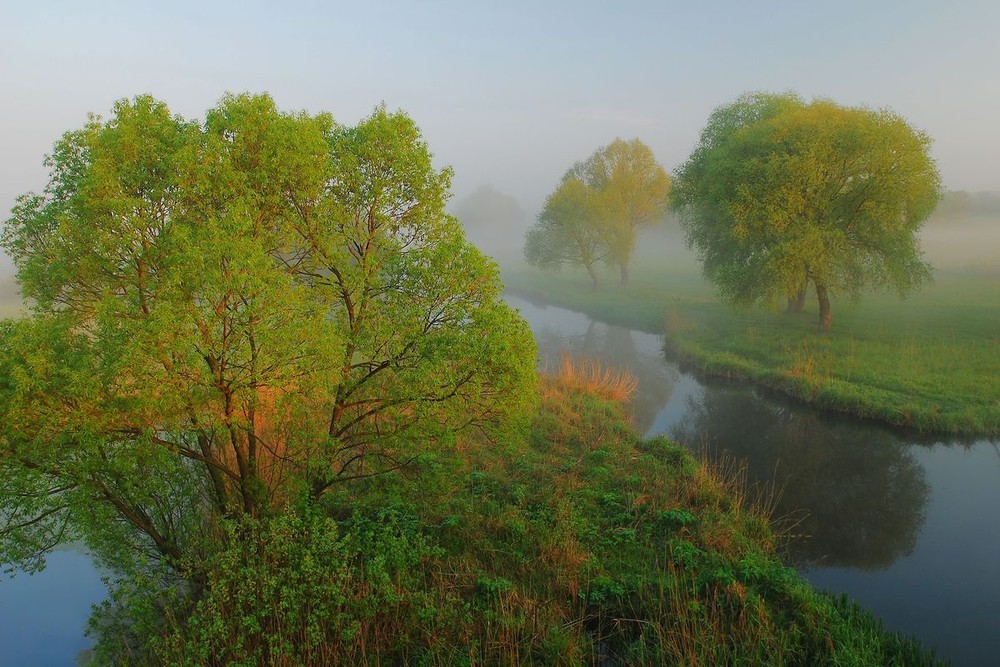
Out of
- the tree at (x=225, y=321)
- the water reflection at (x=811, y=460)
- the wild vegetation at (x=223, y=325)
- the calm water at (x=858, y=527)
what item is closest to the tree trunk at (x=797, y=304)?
the water reflection at (x=811, y=460)

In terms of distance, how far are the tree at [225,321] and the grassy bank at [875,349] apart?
1814cm

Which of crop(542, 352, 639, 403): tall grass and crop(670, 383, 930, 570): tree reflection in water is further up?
crop(542, 352, 639, 403): tall grass

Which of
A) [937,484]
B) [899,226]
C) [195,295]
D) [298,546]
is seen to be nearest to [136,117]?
[195,295]

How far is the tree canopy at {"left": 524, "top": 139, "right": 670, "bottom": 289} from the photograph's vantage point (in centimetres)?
5403

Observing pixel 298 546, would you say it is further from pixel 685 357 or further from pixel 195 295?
pixel 685 357

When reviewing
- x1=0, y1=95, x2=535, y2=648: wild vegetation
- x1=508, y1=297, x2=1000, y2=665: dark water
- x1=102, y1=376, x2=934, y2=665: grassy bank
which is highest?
x1=0, y1=95, x2=535, y2=648: wild vegetation

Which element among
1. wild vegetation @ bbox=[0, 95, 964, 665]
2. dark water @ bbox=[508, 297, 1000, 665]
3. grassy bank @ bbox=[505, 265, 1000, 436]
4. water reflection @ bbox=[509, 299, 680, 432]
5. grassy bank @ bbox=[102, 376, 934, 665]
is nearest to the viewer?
grassy bank @ bbox=[102, 376, 934, 665]

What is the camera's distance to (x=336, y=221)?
448 inches

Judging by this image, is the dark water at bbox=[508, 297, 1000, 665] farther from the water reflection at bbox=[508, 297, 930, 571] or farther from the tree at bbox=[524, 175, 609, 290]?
the tree at bbox=[524, 175, 609, 290]

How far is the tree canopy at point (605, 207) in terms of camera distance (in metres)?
54.0

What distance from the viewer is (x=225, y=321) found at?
9148mm

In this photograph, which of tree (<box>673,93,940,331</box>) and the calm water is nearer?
the calm water

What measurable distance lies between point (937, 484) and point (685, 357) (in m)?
16.4

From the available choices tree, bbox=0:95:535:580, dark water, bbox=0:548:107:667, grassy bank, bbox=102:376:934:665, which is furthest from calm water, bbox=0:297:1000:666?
tree, bbox=0:95:535:580
